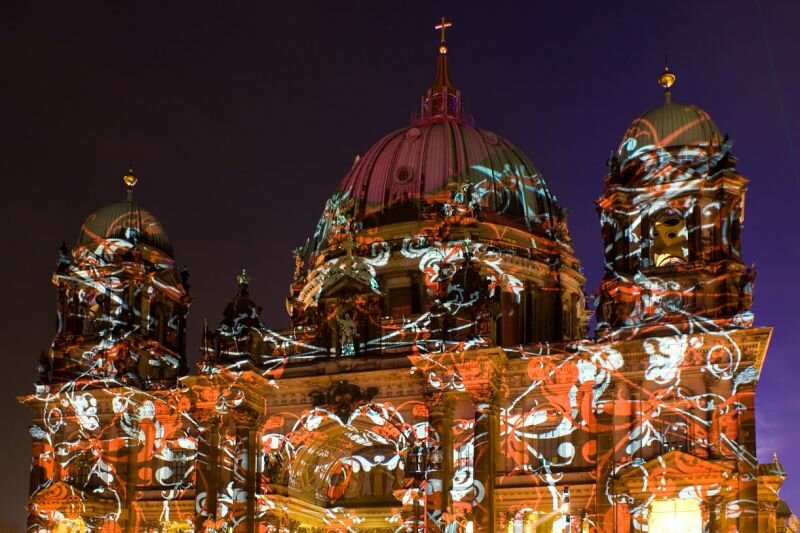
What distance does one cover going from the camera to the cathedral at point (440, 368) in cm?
4191

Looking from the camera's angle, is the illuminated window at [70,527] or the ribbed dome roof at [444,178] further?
the ribbed dome roof at [444,178]

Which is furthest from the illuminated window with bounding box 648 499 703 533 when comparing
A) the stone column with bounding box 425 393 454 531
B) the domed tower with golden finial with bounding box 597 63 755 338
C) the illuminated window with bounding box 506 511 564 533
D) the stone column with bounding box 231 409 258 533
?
the stone column with bounding box 231 409 258 533

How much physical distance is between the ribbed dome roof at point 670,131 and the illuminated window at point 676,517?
43.2ft

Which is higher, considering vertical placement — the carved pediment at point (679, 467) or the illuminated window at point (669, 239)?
the illuminated window at point (669, 239)

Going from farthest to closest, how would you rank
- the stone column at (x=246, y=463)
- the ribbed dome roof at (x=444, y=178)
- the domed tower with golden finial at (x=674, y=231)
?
1. the ribbed dome roof at (x=444, y=178)
2. the stone column at (x=246, y=463)
3. the domed tower with golden finial at (x=674, y=231)

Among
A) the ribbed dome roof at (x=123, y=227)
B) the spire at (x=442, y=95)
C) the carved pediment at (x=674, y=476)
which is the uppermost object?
the spire at (x=442, y=95)

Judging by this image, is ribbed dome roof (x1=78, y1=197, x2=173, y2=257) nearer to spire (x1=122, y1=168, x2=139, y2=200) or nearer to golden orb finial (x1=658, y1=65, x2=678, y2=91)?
spire (x1=122, y1=168, x2=139, y2=200)

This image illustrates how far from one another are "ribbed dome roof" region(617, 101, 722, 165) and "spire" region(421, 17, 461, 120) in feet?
51.8

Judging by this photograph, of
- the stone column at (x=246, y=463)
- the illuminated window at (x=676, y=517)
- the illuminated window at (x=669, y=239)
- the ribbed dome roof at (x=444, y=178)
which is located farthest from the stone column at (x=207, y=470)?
the illuminated window at (x=669, y=239)

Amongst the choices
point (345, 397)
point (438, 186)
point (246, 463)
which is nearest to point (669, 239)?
point (438, 186)

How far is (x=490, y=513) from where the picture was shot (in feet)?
140

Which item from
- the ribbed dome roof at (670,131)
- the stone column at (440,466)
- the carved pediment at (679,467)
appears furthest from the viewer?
the ribbed dome roof at (670,131)

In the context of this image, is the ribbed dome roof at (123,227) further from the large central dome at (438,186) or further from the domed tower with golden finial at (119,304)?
the large central dome at (438,186)

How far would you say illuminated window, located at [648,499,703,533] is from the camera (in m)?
40.9
